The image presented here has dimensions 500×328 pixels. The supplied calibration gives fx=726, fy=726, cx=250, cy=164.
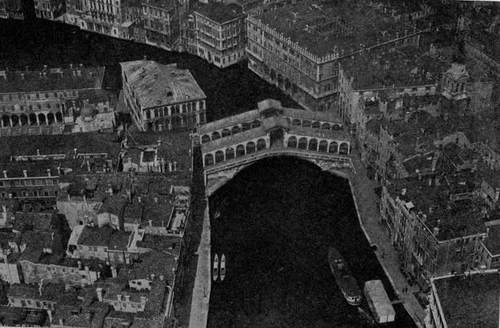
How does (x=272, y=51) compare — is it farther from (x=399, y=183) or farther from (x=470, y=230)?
(x=470, y=230)

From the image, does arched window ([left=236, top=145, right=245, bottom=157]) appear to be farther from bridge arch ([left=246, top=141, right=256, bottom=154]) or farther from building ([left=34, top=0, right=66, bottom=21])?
building ([left=34, top=0, right=66, bottom=21])

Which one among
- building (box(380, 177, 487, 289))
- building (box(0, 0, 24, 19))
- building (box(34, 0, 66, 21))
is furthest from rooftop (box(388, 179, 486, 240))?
building (box(0, 0, 24, 19))

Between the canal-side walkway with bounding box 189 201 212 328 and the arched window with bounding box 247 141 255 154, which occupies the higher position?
the arched window with bounding box 247 141 255 154

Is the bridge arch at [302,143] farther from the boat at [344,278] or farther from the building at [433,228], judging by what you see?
the boat at [344,278]

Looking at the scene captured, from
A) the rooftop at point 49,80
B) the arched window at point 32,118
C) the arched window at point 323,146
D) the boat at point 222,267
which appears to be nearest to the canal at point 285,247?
the boat at point 222,267

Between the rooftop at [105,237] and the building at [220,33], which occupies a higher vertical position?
the building at [220,33]

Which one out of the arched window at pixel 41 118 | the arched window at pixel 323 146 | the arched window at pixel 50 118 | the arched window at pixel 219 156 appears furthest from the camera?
the arched window at pixel 50 118
